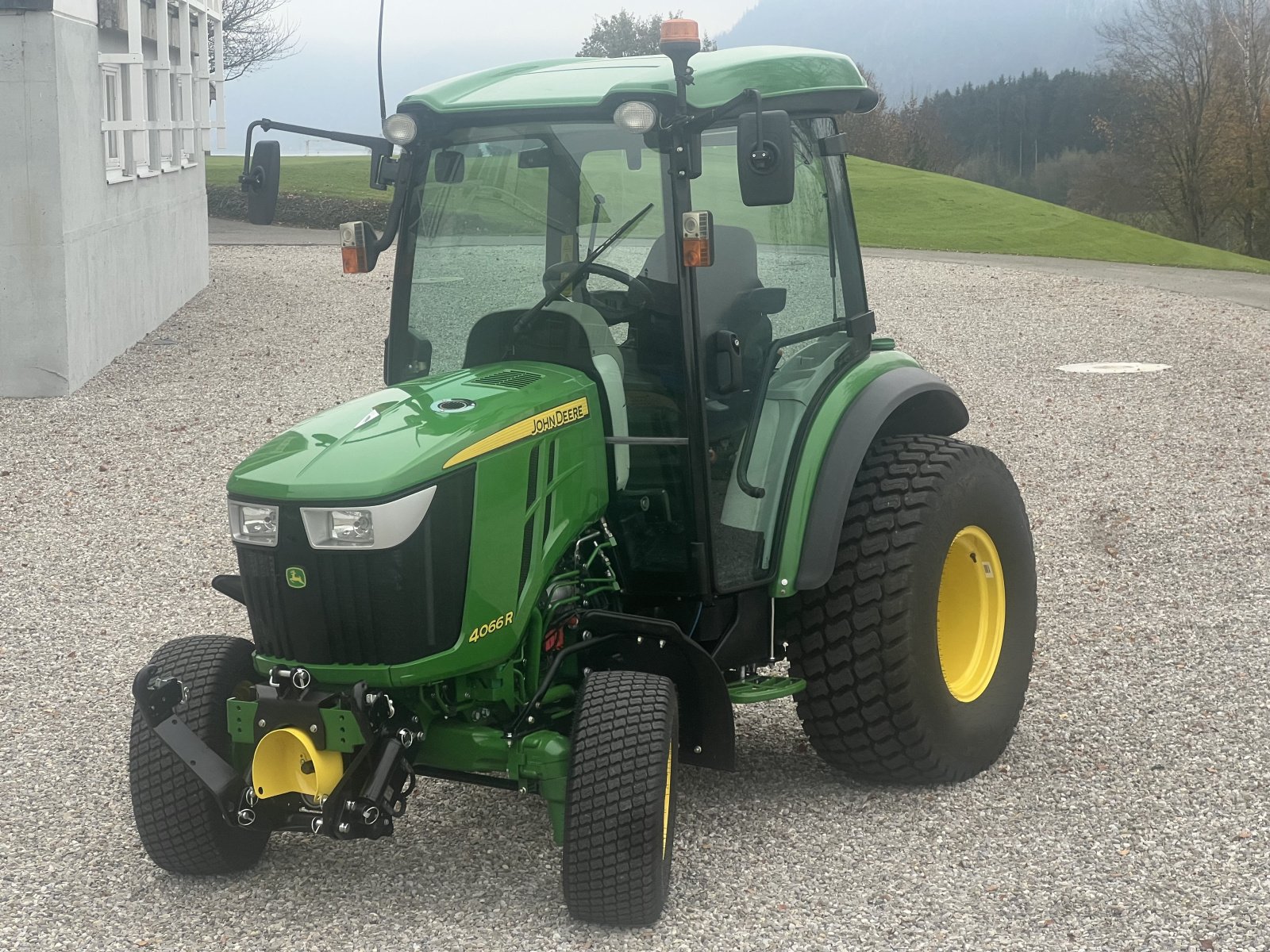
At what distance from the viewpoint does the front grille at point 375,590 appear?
10.8 ft

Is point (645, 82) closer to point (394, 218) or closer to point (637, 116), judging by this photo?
point (637, 116)

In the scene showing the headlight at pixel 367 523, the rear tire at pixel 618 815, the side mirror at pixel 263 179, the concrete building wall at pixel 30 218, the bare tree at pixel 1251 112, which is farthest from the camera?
the bare tree at pixel 1251 112

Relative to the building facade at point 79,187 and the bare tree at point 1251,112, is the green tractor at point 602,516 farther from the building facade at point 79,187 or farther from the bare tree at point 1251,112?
the bare tree at point 1251,112

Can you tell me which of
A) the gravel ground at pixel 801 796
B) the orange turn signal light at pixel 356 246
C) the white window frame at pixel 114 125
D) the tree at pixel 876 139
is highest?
the tree at pixel 876 139

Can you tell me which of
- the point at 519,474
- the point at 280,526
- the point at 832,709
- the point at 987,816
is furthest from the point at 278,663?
the point at 987,816

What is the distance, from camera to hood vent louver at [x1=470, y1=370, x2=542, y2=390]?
3.72 m

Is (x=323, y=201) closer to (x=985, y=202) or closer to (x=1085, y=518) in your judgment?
(x=985, y=202)

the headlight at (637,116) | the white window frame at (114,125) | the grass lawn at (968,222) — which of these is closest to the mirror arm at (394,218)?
the headlight at (637,116)

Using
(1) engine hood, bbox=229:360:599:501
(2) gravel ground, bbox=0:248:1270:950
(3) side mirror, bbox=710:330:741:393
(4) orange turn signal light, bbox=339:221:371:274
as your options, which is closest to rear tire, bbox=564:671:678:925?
(2) gravel ground, bbox=0:248:1270:950

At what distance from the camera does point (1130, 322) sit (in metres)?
16.4

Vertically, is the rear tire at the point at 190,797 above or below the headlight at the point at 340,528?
below

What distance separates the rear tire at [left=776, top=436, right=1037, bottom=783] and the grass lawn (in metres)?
20.9

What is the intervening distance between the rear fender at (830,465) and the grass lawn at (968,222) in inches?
815

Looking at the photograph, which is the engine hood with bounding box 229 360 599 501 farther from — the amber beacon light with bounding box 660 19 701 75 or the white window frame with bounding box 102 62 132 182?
the white window frame with bounding box 102 62 132 182
